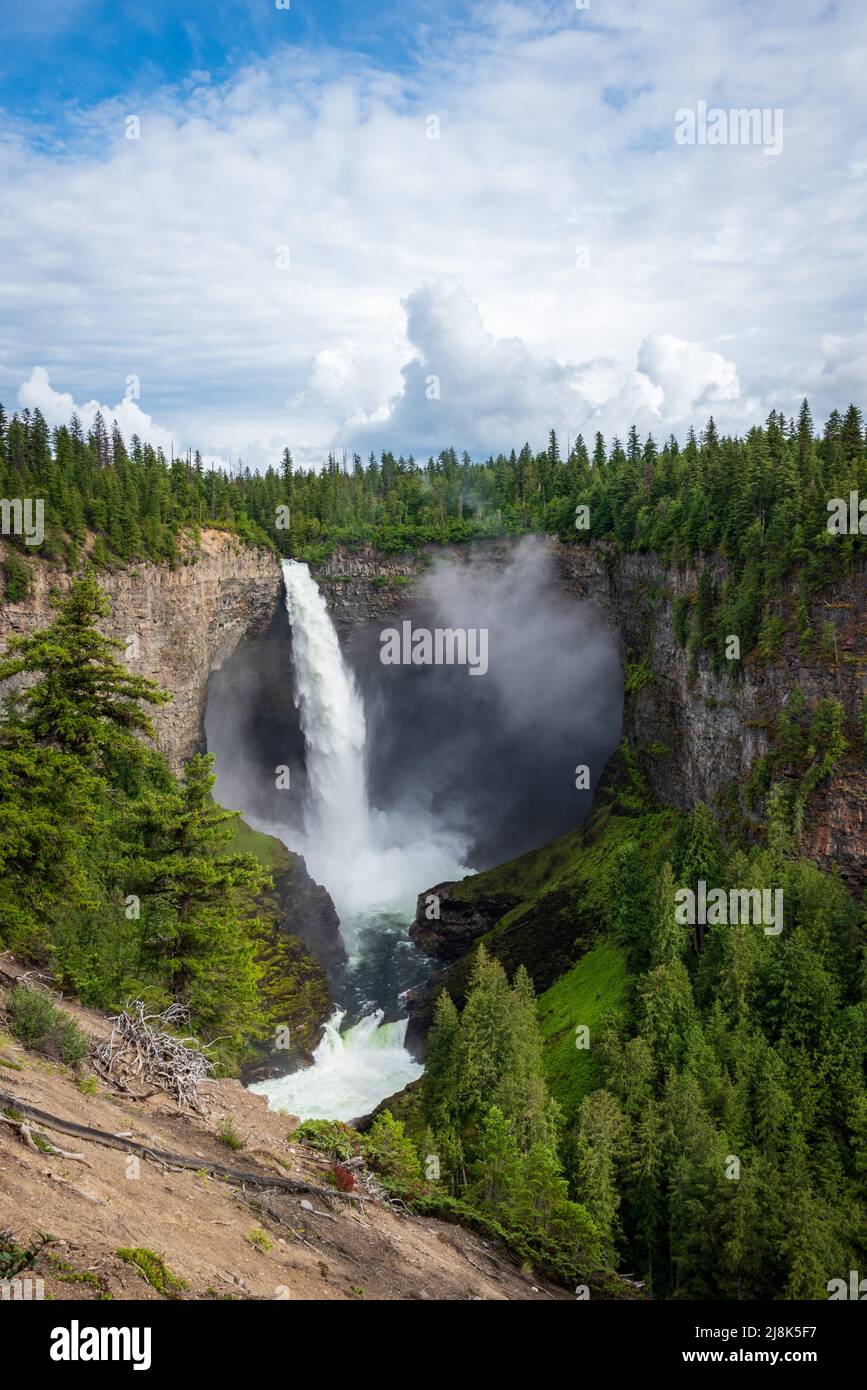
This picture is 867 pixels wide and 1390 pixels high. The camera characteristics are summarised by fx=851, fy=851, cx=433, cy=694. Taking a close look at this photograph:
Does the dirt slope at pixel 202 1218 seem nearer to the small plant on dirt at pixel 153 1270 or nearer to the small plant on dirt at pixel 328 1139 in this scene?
the small plant on dirt at pixel 153 1270

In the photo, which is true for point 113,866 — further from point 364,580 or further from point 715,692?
point 364,580

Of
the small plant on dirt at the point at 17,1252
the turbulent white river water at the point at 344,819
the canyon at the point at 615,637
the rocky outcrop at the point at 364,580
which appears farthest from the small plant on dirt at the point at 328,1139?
the rocky outcrop at the point at 364,580

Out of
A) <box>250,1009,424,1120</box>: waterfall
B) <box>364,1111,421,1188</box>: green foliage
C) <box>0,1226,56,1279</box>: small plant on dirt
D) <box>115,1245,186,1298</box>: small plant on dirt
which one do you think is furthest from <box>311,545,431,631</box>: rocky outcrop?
<box>0,1226,56,1279</box>: small plant on dirt

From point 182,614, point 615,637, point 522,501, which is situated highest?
point 522,501

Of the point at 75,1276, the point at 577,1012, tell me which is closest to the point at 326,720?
the point at 577,1012

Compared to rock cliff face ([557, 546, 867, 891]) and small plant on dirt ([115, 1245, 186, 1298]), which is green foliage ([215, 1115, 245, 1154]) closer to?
small plant on dirt ([115, 1245, 186, 1298])
